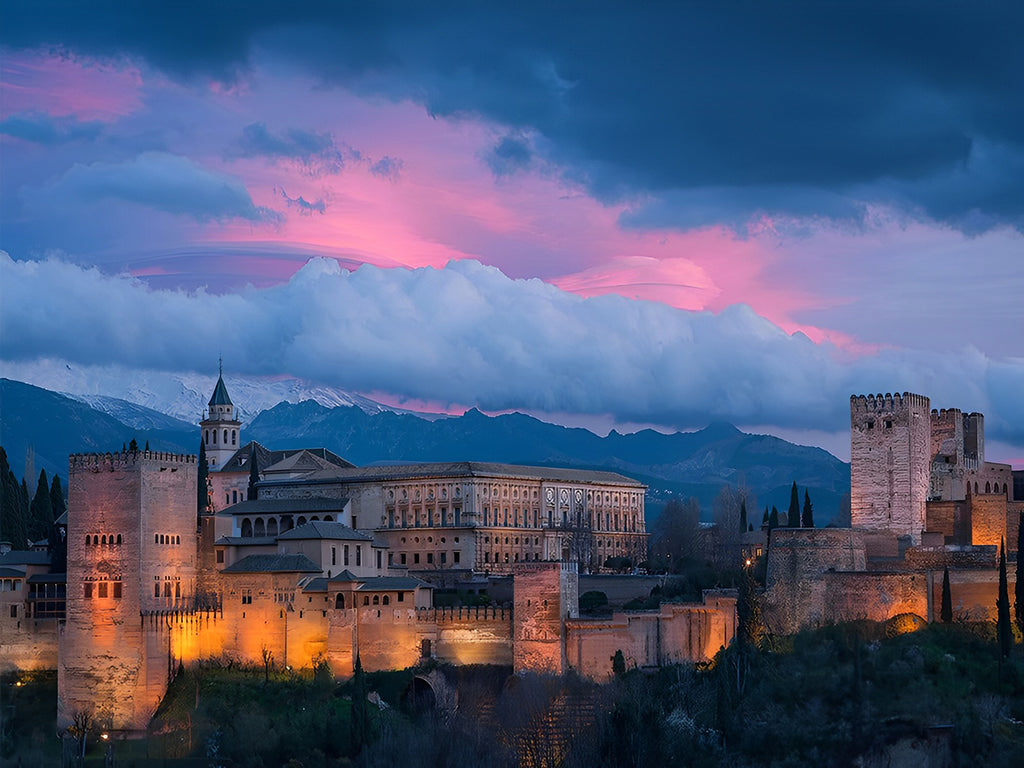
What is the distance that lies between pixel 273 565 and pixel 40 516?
88.0 feet

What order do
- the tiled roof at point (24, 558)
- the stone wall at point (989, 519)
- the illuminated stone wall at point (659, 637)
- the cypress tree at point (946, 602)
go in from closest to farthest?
the cypress tree at point (946, 602), the illuminated stone wall at point (659, 637), the stone wall at point (989, 519), the tiled roof at point (24, 558)

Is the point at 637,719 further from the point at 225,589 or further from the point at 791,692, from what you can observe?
the point at 225,589

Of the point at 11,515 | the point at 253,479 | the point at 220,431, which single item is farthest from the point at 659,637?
the point at 220,431

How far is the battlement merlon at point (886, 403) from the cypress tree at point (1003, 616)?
1068cm

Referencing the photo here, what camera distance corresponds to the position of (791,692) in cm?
5816

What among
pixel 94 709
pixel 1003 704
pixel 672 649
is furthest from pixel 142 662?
pixel 1003 704

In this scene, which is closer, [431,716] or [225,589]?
[431,716]

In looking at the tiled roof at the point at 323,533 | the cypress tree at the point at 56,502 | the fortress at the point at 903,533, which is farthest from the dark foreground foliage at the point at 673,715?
the cypress tree at the point at 56,502

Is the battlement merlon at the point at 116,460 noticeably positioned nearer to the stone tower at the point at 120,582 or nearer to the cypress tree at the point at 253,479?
the stone tower at the point at 120,582

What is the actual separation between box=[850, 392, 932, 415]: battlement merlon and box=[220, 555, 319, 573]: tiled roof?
81.1 ft

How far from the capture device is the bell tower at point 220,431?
129 meters

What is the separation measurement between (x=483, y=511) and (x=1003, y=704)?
51.0 m

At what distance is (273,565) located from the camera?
70750 millimetres

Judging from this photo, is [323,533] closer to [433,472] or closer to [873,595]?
[873,595]
